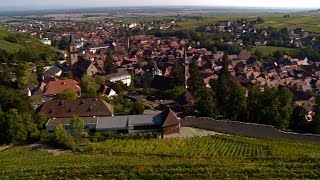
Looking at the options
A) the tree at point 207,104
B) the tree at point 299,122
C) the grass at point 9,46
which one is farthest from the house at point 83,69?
the tree at point 299,122

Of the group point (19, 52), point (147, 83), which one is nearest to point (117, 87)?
point (147, 83)

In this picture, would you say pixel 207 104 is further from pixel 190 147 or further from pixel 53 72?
pixel 53 72

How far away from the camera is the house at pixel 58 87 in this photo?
3922 centimetres

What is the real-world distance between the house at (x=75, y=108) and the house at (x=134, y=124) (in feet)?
4.58

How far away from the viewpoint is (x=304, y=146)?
25469 millimetres

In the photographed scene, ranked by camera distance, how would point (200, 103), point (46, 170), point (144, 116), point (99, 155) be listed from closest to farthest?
point (46, 170), point (99, 155), point (144, 116), point (200, 103)

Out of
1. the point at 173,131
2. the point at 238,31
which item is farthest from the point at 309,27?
the point at 173,131

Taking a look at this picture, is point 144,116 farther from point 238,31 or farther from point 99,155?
point 238,31

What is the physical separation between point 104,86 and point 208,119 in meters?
14.9

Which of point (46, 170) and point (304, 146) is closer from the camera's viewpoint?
point (46, 170)

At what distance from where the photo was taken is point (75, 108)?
104 feet

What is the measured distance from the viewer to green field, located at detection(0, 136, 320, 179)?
19.0 meters

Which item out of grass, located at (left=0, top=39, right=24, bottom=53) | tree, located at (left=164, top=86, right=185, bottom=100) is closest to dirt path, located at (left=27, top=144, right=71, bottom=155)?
tree, located at (left=164, top=86, right=185, bottom=100)

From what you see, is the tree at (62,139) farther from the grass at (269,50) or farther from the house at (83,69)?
the grass at (269,50)
